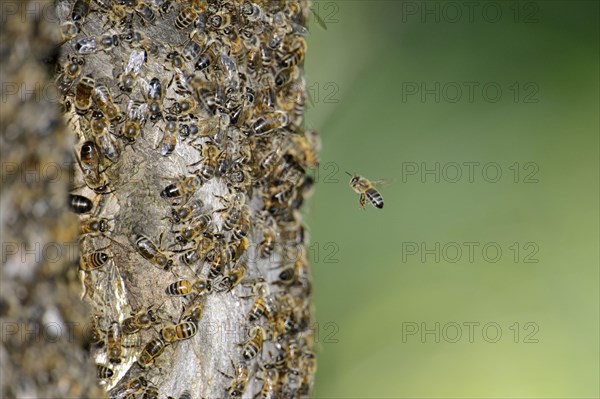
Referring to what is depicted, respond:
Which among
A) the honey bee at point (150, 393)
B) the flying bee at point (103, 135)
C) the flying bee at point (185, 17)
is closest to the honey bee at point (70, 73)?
the flying bee at point (103, 135)

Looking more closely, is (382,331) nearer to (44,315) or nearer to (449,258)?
(449,258)

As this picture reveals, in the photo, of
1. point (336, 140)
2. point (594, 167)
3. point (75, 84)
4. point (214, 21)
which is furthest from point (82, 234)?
point (594, 167)

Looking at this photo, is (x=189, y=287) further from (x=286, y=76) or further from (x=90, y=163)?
(x=286, y=76)

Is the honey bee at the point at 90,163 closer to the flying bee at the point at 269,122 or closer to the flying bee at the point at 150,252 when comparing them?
the flying bee at the point at 150,252

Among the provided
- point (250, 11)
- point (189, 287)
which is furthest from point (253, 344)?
point (250, 11)

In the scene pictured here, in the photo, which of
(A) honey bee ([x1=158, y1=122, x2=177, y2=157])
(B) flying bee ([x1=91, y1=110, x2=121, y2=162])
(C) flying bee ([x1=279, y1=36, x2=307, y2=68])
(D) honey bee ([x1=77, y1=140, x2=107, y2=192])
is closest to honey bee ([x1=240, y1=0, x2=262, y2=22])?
(C) flying bee ([x1=279, y1=36, x2=307, y2=68])

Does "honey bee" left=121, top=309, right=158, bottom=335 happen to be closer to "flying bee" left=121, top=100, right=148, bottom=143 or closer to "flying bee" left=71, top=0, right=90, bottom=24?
"flying bee" left=121, top=100, right=148, bottom=143
